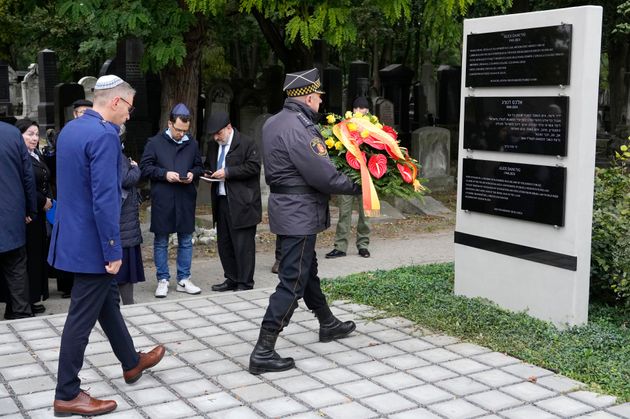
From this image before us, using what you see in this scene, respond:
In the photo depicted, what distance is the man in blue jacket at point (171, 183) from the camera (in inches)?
335

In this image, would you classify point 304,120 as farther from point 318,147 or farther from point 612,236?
point 612,236

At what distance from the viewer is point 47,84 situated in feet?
77.7

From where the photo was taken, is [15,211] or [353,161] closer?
[353,161]

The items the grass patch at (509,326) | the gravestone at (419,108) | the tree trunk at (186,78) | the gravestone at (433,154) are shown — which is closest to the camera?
the grass patch at (509,326)

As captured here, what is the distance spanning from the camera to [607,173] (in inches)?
308

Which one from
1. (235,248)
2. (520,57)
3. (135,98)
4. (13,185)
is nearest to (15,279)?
(13,185)

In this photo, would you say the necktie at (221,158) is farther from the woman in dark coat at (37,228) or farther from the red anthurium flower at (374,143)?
the red anthurium flower at (374,143)

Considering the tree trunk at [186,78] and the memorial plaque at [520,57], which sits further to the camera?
the tree trunk at [186,78]

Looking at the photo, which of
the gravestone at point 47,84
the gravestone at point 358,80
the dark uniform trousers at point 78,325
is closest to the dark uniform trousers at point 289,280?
the dark uniform trousers at point 78,325

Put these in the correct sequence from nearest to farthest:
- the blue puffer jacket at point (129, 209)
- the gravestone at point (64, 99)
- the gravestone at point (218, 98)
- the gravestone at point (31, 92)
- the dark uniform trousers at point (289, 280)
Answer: the dark uniform trousers at point (289, 280)
the blue puffer jacket at point (129, 209)
the gravestone at point (218, 98)
the gravestone at point (64, 99)
the gravestone at point (31, 92)

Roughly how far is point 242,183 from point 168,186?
0.77 meters

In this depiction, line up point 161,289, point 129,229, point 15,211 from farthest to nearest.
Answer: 1. point 161,289
2. point 129,229
3. point 15,211

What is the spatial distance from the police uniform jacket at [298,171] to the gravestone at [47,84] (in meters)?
18.8

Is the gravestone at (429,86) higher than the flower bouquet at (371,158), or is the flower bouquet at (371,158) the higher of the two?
the gravestone at (429,86)
